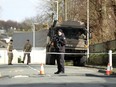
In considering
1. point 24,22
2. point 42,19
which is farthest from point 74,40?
point 24,22

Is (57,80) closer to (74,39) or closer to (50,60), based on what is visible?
(74,39)

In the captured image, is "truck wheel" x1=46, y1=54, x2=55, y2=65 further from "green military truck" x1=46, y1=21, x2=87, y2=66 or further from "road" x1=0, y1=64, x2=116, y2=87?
"road" x1=0, y1=64, x2=116, y2=87

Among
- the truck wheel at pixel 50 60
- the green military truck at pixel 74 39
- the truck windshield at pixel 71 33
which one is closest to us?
the green military truck at pixel 74 39

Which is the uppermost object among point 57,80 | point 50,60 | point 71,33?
point 71,33

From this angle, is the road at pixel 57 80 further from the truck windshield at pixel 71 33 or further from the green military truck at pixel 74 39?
the truck windshield at pixel 71 33

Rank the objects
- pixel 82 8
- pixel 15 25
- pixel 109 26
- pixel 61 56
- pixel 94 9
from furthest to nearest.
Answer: pixel 15 25, pixel 82 8, pixel 94 9, pixel 109 26, pixel 61 56

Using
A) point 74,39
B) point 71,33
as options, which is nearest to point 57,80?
point 74,39

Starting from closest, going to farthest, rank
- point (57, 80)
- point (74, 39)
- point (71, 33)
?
1. point (57, 80)
2. point (74, 39)
3. point (71, 33)

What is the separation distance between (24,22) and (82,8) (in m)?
78.5

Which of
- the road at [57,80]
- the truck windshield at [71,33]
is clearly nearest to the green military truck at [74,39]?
the truck windshield at [71,33]

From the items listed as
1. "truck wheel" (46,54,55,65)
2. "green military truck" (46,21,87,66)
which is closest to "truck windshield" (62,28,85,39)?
"green military truck" (46,21,87,66)

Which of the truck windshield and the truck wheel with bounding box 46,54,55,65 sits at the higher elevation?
the truck windshield

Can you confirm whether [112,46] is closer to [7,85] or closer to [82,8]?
[82,8]

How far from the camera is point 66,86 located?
1288 cm
